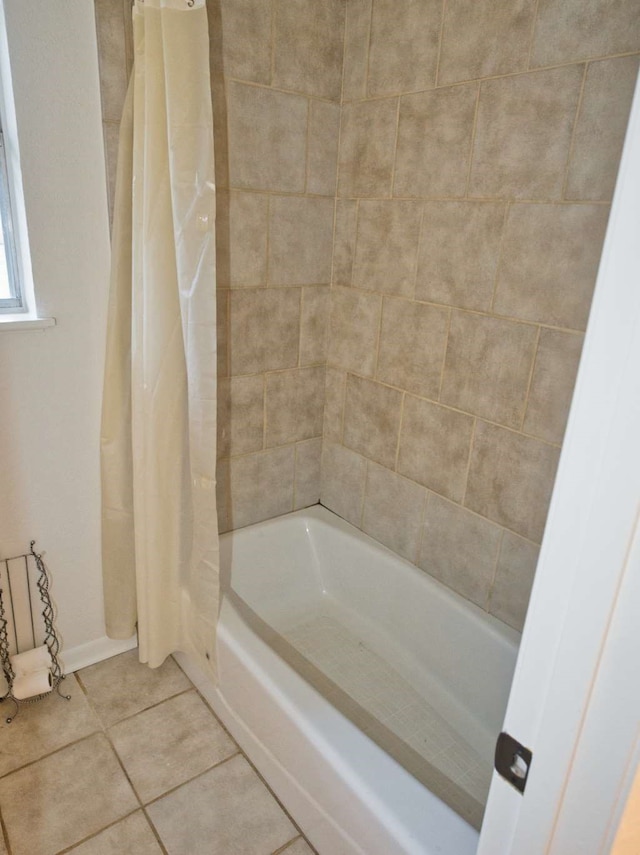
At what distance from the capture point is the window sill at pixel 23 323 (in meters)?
1.58

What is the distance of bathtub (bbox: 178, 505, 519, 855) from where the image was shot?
1258 mm

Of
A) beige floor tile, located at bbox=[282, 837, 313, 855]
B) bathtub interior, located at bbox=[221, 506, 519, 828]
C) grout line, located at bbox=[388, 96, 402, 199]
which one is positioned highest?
grout line, located at bbox=[388, 96, 402, 199]

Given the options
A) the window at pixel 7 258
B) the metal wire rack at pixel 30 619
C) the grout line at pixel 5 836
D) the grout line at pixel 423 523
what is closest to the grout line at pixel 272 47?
the window at pixel 7 258

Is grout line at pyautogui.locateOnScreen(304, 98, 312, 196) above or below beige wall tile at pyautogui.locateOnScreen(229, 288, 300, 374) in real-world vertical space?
above

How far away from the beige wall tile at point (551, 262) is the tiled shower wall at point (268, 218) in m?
0.76

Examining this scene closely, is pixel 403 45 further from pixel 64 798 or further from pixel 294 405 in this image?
pixel 64 798

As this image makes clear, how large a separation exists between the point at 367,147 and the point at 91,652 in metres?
1.99

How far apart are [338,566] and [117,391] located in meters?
1.07

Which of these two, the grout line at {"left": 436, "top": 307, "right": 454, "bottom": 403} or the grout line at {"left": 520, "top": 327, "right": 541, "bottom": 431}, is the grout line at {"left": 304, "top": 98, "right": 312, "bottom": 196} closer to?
the grout line at {"left": 436, "top": 307, "right": 454, "bottom": 403}

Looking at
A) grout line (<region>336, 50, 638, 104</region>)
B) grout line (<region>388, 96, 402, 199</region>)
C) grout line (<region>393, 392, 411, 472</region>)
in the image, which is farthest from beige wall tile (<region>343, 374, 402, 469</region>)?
grout line (<region>336, 50, 638, 104</region>)

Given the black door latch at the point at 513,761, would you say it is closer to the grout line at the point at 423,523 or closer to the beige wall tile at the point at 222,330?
the grout line at the point at 423,523

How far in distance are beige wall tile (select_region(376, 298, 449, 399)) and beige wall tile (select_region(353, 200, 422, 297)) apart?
0.23 feet

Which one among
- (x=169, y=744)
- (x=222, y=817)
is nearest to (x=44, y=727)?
(x=169, y=744)

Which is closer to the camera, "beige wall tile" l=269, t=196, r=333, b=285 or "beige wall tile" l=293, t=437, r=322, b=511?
"beige wall tile" l=269, t=196, r=333, b=285
